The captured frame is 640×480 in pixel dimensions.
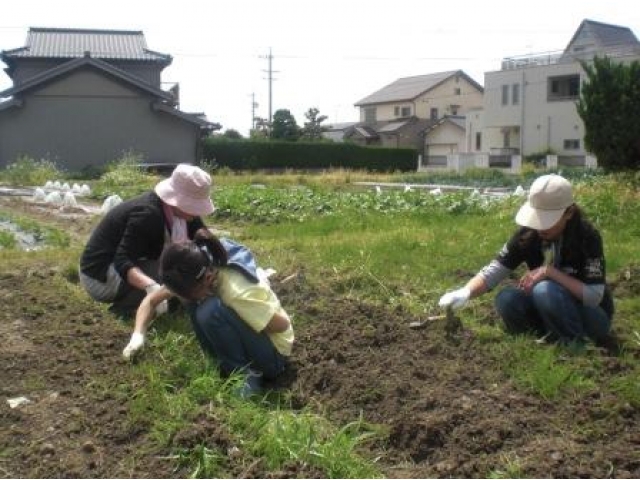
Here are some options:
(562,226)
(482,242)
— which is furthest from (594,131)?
(562,226)

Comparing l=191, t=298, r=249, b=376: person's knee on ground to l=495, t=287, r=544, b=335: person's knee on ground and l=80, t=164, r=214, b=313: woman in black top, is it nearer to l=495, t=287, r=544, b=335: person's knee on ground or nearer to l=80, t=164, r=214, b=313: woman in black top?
l=80, t=164, r=214, b=313: woman in black top

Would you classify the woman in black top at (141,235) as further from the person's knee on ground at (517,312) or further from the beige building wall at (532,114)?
the beige building wall at (532,114)

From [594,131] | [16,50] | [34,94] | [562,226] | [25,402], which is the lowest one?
[25,402]

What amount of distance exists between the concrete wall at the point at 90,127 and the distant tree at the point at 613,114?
22.5 meters

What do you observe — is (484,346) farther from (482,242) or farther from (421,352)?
(482,242)

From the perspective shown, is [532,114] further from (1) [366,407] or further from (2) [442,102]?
(1) [366,407]

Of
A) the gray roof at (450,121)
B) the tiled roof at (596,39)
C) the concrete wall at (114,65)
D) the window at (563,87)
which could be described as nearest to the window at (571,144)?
the window at (563,87)

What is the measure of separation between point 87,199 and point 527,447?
1339 cm

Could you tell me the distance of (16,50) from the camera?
33.2 metres

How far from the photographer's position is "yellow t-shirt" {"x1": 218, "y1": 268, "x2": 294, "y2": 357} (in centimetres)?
337

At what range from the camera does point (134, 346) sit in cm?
365

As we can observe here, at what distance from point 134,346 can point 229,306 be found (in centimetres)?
58

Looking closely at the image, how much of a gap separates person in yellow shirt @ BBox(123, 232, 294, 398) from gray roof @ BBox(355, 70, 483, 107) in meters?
61.2

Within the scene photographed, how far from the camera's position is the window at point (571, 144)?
4278 cm
